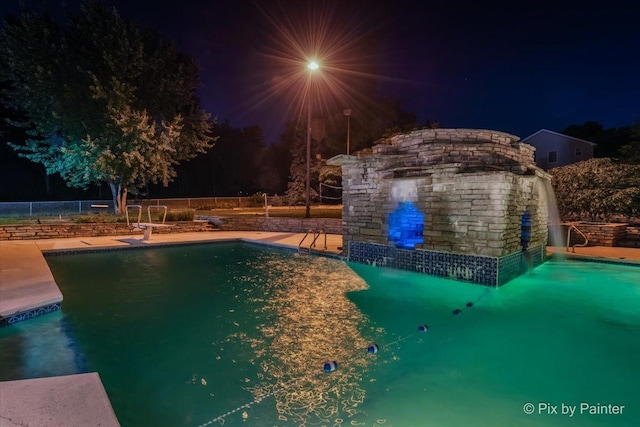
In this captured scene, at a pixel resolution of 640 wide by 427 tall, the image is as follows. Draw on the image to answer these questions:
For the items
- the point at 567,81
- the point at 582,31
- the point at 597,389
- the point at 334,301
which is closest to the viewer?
the point at 597,389

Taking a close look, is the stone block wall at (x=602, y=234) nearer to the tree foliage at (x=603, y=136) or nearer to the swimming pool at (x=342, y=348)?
the swimming pool at (x=342, y=348)

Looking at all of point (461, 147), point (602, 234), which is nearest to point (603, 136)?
point (602, 234)

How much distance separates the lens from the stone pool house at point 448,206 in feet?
26.6

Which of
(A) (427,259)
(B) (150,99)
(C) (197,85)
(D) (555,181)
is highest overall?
(C) (197,85)

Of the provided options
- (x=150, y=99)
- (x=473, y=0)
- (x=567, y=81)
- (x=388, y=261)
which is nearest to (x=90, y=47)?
(x=150, y=99)

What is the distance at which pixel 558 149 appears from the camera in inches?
1129

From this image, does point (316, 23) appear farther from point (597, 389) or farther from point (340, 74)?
point (597, 389)

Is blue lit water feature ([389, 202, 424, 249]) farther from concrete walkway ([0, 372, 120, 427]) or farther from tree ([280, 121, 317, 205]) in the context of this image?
tree ([280, 121, 317, 205])

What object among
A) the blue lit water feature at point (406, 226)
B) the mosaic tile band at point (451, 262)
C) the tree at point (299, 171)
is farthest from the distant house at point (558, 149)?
the blue lit water feature at point (406, 226)

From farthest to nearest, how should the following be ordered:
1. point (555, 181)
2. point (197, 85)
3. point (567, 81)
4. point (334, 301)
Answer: point (567, 81) → point (197, 85) → point (555, 181) → point (334, 301)

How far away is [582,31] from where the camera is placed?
24641 millimetres

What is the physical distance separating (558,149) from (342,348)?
3024 centimetres

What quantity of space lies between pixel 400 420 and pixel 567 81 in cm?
4072

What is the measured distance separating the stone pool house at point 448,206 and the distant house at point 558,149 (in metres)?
21.1
